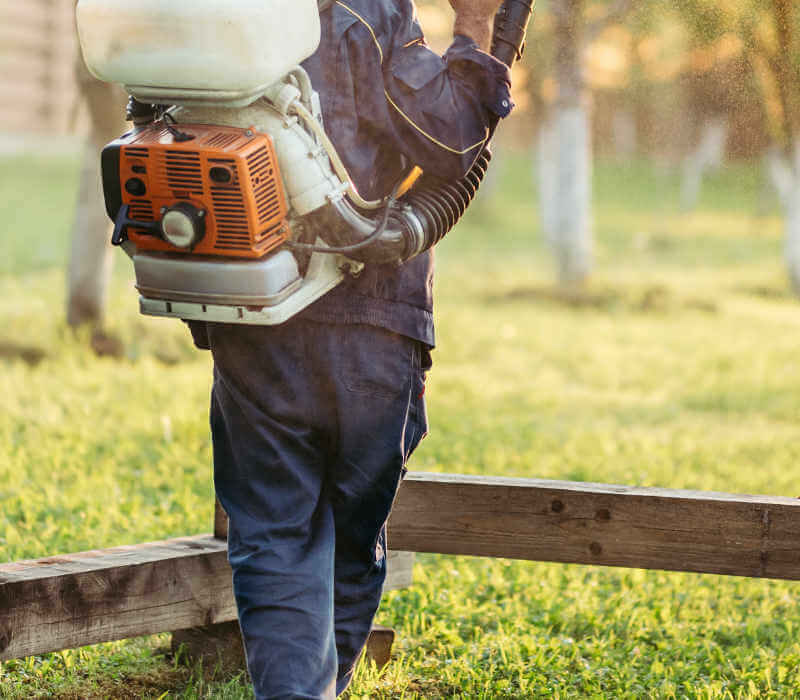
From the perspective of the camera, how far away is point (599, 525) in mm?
3027

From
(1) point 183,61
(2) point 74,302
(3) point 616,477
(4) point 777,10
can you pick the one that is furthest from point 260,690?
(2) point 74,302

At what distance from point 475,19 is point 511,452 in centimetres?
380

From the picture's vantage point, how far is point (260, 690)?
228 cm

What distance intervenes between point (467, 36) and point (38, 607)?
1.49 metres

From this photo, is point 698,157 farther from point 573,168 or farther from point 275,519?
point 275,519

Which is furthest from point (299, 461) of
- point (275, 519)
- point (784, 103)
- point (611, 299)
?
point (611, 299)

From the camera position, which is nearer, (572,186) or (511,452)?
(511,452)

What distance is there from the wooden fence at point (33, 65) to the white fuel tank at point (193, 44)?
26.2 m

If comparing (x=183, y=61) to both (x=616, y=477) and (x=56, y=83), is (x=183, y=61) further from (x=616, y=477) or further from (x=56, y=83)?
(x=56, y=83)

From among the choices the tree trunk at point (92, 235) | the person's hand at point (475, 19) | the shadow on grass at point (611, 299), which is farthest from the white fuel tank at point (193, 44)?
the shadow on grass at point (611, 299)

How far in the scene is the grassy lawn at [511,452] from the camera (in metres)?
3.23

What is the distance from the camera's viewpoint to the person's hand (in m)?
2.36

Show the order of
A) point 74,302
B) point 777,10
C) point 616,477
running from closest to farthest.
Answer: point 777,10 < point 616,477 < point 74,302

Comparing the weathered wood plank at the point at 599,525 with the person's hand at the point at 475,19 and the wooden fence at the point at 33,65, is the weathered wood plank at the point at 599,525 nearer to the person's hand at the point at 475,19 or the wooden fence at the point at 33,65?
the person's hand at the point at 475,19
